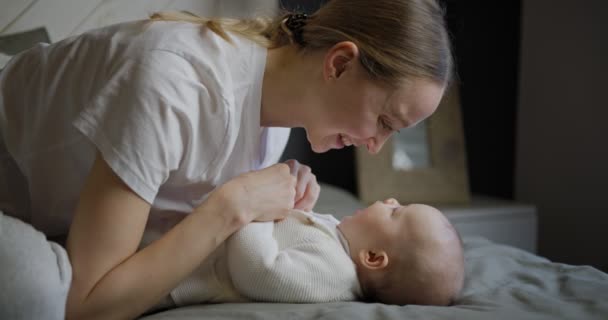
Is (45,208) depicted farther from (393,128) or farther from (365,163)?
(365,163)

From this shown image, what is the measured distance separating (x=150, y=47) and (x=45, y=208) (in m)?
0.38

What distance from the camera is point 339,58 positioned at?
1.13 m

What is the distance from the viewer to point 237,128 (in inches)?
44.6

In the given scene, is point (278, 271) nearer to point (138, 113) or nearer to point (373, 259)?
point (373, 259)

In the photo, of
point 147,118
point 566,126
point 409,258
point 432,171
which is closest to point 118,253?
point 147,118

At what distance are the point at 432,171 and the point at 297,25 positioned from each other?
5.41ft

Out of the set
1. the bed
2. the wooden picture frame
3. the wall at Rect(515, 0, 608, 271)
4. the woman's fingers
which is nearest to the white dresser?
the wooden picture frame

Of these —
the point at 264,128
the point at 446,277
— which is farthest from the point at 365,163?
the point at 446,277

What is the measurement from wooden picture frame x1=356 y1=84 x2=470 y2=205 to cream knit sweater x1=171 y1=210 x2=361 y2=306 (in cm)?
151

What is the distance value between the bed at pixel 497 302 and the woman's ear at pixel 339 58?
1.37 feet

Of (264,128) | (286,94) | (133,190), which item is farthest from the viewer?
(264,128)

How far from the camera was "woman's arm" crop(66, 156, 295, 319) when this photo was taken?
0.92 meters

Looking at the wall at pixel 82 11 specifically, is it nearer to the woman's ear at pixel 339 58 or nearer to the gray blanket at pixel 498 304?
the woman's ear at pixel 339 58

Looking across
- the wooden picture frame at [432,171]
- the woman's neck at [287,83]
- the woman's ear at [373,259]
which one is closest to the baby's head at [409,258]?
the woman's ear at [373,259]
